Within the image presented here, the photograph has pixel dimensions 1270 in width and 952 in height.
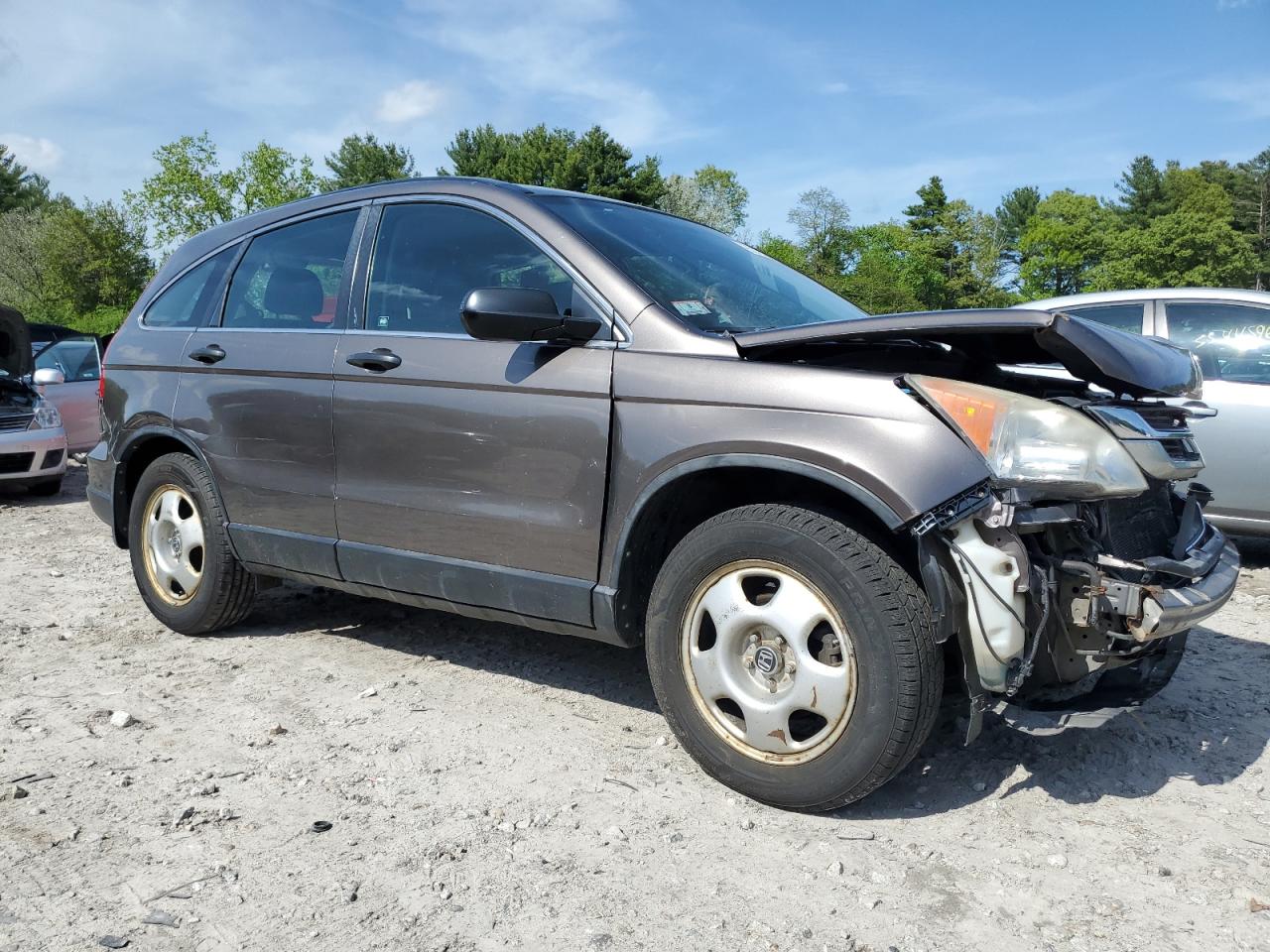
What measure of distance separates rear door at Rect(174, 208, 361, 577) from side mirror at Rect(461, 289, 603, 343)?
3.38ft

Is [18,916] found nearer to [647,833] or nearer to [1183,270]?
[647,833]

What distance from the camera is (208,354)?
4.23 m

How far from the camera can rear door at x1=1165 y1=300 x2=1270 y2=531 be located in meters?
5.53

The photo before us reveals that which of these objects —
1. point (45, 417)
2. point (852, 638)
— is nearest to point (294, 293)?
point (852, 638)

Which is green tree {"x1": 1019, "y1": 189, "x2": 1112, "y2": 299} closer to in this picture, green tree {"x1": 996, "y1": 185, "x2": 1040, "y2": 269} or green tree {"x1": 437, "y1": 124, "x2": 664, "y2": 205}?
green tree {"x1": 996, "y1": 185, "x2": 1040, "y2": 269}

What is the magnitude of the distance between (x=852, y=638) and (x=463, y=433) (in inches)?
58.3

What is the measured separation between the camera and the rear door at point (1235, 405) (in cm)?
553

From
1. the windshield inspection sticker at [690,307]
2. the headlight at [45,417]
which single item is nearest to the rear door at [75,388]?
the headlight at [45,417]

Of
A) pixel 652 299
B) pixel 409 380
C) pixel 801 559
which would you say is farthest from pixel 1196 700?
pixel 409 380

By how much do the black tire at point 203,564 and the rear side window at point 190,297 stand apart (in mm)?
650

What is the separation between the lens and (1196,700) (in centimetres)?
372

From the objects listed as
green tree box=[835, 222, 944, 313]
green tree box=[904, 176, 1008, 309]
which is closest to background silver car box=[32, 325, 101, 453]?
green tree box=[835, 222, 944, 313]

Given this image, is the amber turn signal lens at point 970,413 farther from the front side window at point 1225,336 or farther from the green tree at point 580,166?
the green tree at point 580,166

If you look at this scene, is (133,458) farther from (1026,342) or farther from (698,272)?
(1026,342)
